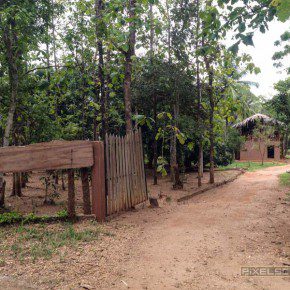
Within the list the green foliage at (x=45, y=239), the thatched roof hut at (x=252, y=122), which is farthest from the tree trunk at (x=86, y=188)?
the thatched roof hut at (x=252, y=122)

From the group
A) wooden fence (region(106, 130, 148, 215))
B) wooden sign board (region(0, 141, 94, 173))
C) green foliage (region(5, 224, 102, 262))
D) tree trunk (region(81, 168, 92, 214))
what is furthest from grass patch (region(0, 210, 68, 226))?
wooden fence (region(106, 130, 148, 215))

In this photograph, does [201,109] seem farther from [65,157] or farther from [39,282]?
[39,282]

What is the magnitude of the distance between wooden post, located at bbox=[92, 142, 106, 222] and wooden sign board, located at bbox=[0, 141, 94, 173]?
0.93ft

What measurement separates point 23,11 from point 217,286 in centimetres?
648

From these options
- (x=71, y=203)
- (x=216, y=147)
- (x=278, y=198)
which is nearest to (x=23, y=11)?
(x=71, y=203)

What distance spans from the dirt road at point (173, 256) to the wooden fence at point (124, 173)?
0.47 metres

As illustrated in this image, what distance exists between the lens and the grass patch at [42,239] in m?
5.00

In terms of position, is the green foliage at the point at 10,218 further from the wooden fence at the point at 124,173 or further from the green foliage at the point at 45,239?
the wooden fence at the point at 124,173

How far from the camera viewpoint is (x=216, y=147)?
23.1 meters

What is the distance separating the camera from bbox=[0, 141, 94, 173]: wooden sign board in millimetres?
6633

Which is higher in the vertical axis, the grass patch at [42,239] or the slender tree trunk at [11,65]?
the slender tree trunk at [11,65]

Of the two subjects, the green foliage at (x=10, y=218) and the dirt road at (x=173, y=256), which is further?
the green foliage at (x=10, y=218)

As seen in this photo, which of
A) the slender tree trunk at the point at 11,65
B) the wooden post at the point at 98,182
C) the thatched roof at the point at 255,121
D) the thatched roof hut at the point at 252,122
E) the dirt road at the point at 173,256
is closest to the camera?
the dirt road at the point at 173,256

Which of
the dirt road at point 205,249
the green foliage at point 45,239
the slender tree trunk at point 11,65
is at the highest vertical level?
the slender tree trunk at point 11,65
